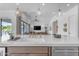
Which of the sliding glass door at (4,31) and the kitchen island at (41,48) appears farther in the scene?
the sliding glass door at (4,31)

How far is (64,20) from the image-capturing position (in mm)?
5906

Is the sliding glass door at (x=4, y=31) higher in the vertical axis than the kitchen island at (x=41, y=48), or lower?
higher

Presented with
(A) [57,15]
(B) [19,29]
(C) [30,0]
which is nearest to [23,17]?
(B) [19,29]

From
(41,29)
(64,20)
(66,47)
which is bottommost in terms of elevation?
(66,47)

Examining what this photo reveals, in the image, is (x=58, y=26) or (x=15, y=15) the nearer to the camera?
(x=15, y=15)

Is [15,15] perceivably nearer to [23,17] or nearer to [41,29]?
[23,17]

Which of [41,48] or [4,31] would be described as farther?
[41,48]

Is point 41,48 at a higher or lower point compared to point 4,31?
lower

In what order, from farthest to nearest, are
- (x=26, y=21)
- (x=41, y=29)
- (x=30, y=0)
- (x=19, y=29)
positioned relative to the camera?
(x=41, y=29)
(x=26, y=21)
(x=19, y=29)
(x=30, y=0)

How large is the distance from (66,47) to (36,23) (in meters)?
2.53

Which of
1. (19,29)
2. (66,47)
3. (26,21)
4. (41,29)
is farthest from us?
(41,29)

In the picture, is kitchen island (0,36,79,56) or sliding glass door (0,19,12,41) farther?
sliding glass door (0,19,12,41)

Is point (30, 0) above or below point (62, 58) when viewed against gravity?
above

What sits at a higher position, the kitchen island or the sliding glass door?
the sliding glass door
